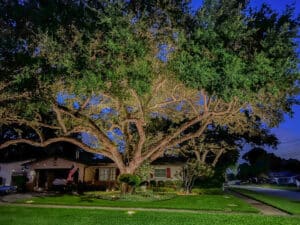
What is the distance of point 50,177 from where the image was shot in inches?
1415

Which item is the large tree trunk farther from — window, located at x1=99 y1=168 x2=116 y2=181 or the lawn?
window, located at x1=99 y1=168 x2=116 y2=181

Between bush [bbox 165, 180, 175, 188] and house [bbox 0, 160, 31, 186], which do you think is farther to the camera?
house [bbox 0, 160, 31, 186]

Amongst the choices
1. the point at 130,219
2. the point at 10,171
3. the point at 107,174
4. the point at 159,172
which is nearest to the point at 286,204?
the point at 130,219

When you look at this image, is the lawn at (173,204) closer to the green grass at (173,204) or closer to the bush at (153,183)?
the green grass at (173,204)

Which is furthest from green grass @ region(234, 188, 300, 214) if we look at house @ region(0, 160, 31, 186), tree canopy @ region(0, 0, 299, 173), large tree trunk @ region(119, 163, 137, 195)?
house @ region(0, 160, 31, 186)

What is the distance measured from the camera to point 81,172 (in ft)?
116

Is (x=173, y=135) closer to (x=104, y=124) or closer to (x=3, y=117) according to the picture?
(x=104, y=124)

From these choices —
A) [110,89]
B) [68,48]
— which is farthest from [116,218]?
[68,48]

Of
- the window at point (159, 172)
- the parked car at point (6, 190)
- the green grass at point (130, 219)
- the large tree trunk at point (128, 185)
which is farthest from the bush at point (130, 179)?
the window at point (159, 172)

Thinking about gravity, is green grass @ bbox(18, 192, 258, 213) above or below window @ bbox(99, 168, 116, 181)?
below

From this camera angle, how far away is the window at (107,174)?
36.4 meters

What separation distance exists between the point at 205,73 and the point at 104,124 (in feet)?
38.6

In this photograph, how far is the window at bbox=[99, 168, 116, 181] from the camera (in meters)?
36.4

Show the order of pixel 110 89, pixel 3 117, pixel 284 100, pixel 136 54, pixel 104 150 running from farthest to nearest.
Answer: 1. pixel 104 150
2. pixel 3 117
3. pixel 284 100
4. pixel 110 89
5. pixel 136 54
